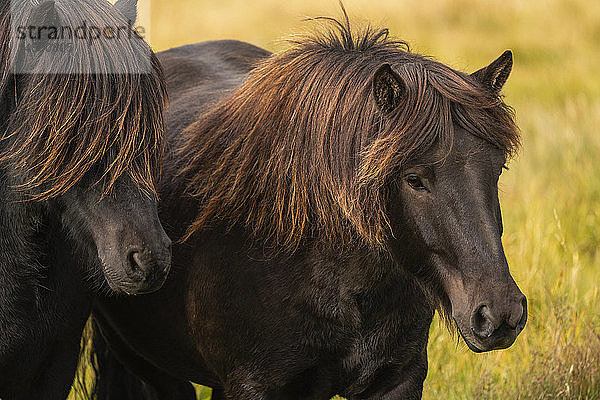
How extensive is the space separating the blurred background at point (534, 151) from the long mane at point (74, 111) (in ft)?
3.31

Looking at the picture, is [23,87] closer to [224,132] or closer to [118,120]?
[118,120]

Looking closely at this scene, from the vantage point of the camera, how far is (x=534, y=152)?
8656mm

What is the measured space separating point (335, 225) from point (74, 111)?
96 cm

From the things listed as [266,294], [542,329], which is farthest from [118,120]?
[542,329]

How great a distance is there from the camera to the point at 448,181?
9.52 ft

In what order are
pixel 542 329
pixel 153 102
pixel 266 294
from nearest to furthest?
pixel 153 102 < pixel 266 294 < pixel 542 329

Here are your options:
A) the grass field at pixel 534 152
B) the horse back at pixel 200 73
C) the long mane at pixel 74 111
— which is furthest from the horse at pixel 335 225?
the long mane at pixel 74 111

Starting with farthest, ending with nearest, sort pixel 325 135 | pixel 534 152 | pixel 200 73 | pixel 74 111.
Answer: pixel 534 152, pixel 200 73, pixel 325 135, pixel 74 111

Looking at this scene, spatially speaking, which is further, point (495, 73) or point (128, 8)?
point (128, 8)

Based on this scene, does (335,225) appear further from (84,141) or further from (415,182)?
(84,141)

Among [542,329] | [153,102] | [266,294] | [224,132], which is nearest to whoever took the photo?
[153,102]

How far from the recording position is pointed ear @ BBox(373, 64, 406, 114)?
2971mm

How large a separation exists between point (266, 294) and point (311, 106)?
0.71 meters
